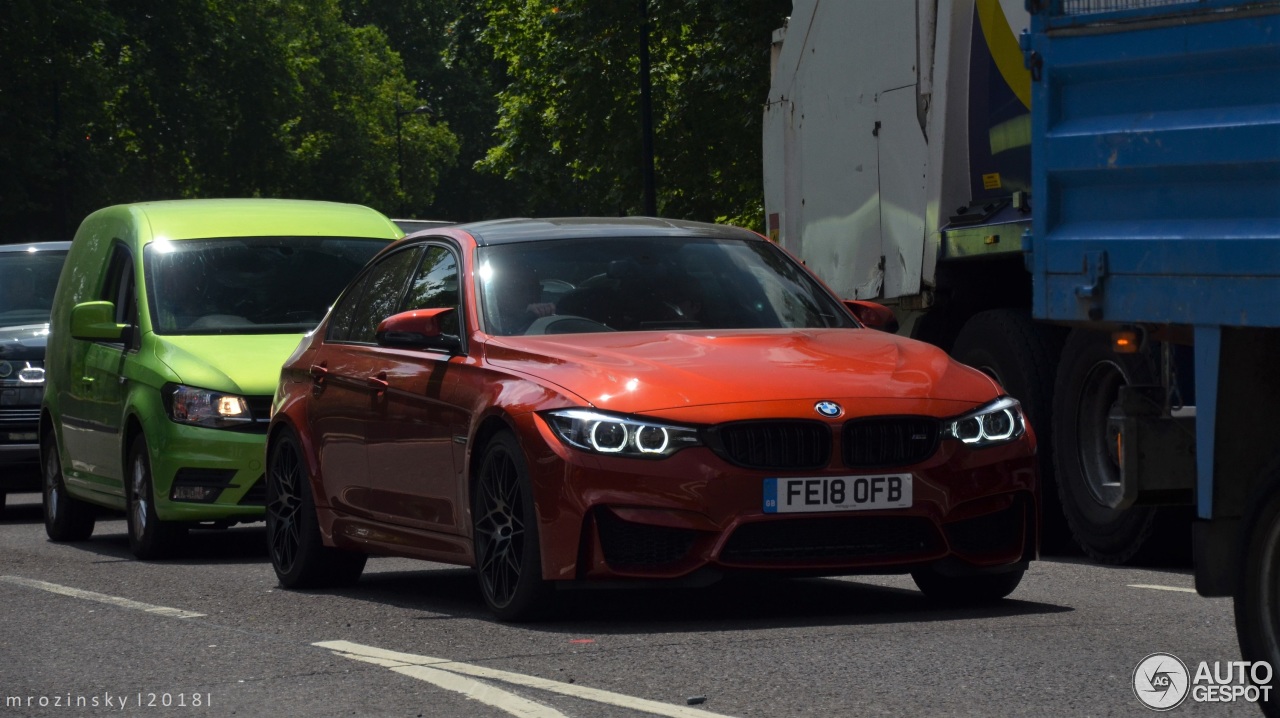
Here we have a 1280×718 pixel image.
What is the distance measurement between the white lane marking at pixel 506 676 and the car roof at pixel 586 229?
6.77 feet

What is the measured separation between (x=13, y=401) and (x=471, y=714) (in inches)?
432

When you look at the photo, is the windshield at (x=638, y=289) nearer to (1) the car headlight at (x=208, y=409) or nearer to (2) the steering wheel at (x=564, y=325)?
(2) the steering wheel at (x=564, y=325)

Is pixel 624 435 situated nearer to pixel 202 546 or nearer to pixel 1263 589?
pixel 1263 589

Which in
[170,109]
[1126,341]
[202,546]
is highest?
[170,109]

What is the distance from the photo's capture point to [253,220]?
13.3 m

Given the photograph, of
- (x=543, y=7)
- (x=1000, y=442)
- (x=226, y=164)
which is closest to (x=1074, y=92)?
(x=1000, y=442)

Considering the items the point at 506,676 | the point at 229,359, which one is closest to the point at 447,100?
the point at 229,359

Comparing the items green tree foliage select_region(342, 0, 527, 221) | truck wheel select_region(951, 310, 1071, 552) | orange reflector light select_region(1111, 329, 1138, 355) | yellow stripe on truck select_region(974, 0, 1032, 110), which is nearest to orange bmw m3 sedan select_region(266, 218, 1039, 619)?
orange reflector light select_region(1111, 329, 1138, 355)

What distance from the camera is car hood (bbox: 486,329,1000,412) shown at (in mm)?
7445

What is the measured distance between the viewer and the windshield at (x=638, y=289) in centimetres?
855

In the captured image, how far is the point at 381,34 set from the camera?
297ft

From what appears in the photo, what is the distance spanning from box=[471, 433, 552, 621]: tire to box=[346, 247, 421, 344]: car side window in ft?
5.48

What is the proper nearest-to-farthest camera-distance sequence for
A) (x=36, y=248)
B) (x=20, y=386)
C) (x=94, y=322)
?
(x=94, y=322)
(x=20, y=386)
(x=36, y=248)

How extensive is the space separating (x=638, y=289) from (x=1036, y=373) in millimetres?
3186
